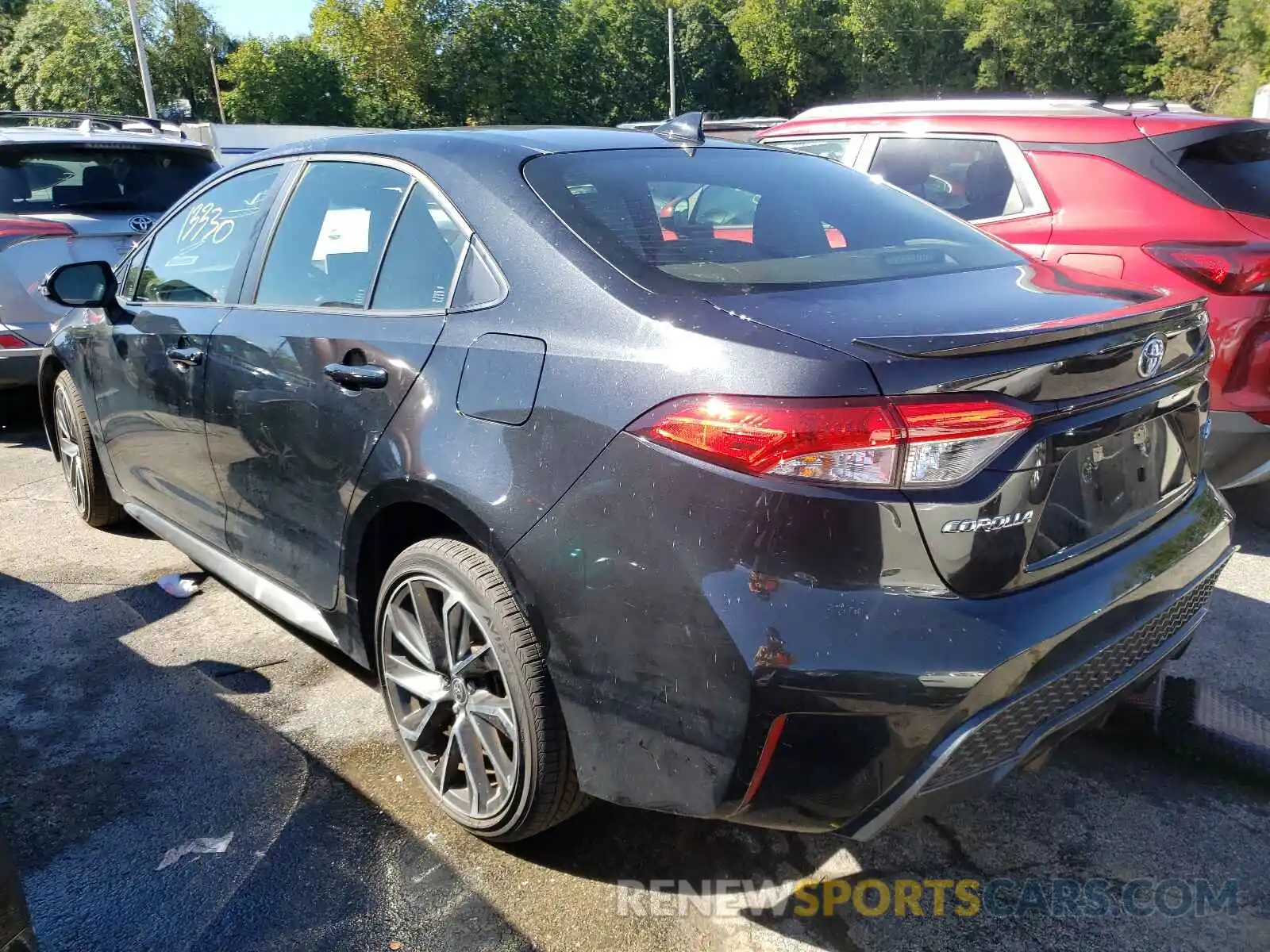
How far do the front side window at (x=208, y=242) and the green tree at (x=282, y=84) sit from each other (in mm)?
45266

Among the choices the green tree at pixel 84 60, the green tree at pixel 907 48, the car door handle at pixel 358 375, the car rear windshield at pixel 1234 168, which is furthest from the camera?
the green tree at pixel 907 48

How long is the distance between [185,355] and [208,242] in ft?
1.58

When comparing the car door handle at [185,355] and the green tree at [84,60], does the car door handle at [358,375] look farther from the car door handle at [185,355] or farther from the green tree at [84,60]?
the green tree at [84,60]

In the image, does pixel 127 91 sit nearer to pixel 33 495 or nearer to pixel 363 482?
pixel 33 495

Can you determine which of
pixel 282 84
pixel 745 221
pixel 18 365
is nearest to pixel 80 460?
pixel 18 365

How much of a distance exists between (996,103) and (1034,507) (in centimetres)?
372

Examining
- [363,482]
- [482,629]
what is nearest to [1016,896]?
[482,629]

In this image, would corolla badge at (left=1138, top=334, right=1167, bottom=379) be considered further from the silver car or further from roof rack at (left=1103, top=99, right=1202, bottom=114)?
the silver car

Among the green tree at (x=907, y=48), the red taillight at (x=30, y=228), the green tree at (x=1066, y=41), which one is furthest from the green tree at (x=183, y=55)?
the red taillight at (x=30, y=228)

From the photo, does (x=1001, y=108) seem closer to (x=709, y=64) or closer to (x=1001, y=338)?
(x=1001, y=338)

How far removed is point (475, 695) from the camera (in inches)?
93.0

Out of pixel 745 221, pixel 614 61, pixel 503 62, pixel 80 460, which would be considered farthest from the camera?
pixel 614 61

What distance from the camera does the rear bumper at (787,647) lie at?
67.7 inches

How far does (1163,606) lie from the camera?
2.16m
